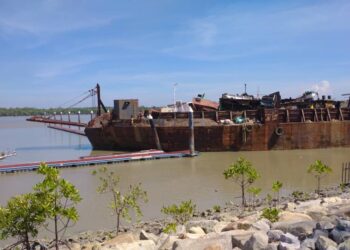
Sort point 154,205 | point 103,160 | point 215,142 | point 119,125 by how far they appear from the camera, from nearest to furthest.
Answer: point 154,205
point 103,160
point 215,142
point 119,125

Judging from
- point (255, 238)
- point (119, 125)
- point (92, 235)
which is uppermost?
point (119, 125)

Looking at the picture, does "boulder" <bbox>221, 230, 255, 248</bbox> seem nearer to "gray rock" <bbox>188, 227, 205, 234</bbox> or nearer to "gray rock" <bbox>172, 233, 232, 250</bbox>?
"gray rock" <bbox>172, 233, 232, 250</bbox>

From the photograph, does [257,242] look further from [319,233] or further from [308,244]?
[319,233]

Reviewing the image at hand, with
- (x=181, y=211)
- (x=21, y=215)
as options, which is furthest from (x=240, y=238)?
(x=181, y=211)

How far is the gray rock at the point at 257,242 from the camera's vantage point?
→ 4418 millimetres

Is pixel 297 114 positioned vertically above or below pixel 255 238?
above

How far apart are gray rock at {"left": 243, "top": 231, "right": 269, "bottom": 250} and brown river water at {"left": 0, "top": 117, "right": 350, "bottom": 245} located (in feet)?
18.5

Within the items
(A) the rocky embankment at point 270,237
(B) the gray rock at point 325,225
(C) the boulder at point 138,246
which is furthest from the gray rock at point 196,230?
(B) the gray rock at point 325,225

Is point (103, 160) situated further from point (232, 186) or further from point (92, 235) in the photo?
point (92, 235)

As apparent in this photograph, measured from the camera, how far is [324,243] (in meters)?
4.06

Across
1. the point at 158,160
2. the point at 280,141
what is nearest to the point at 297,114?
the point at 280,141

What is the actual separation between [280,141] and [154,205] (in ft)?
44.6

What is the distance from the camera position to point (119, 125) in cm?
2442

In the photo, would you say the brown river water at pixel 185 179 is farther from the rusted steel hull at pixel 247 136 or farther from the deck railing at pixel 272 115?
the deck railing at pixel 272 115
